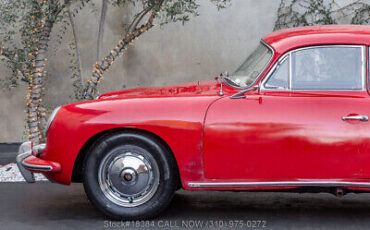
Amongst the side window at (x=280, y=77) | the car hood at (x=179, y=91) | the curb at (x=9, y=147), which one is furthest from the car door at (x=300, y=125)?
the curb at (x=9, y=147)

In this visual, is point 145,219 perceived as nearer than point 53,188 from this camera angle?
Yes

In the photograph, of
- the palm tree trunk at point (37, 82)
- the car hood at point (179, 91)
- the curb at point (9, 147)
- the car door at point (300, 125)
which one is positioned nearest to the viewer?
the car door at point (300, 125)

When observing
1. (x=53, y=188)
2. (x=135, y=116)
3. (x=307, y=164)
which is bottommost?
(x=53, y=188)

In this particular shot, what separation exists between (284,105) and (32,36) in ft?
→ 15.7

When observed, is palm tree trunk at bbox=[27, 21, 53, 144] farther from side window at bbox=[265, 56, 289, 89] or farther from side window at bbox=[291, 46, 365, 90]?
side window at bbox=[291, 46, 365, 90]

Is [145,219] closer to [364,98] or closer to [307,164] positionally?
[307,164]

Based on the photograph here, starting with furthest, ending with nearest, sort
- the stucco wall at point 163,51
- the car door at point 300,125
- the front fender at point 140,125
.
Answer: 1. the stucco wall at point 163,51
2. the front fender at point 140,125
3. the car door at point 300,125

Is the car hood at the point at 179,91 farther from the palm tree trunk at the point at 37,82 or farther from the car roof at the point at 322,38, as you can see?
the palm tree trunk at the point at 37,82

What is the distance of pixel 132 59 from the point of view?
414 inches

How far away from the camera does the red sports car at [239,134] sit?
5223 mm

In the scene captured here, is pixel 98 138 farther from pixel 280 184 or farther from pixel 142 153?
pixel 280 184

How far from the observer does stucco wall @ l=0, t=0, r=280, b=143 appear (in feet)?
33.9

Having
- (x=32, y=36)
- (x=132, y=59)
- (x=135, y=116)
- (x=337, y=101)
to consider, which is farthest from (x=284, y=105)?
(x=132, y=59)

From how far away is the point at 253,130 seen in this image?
207 inches
